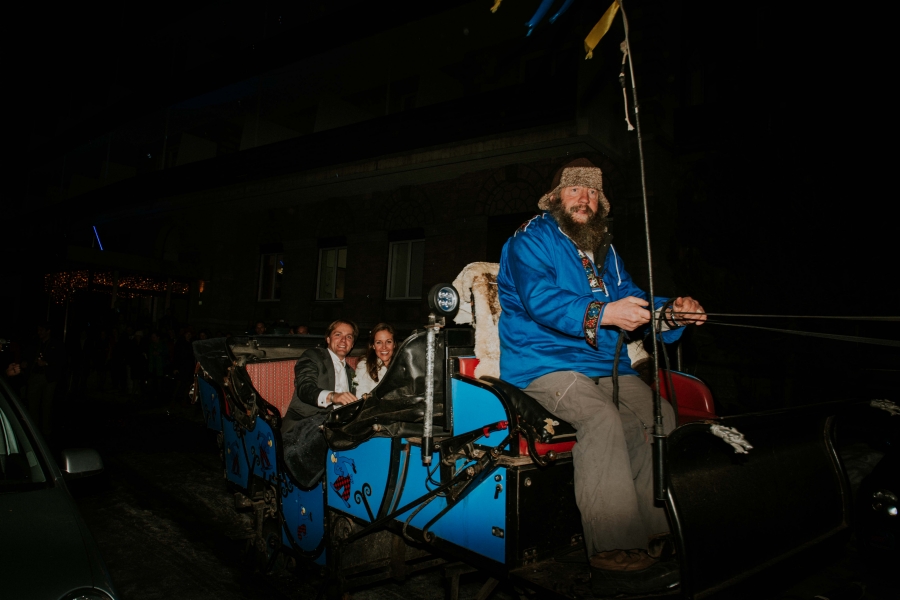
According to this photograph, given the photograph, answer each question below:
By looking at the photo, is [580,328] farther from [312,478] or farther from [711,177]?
[711,177]

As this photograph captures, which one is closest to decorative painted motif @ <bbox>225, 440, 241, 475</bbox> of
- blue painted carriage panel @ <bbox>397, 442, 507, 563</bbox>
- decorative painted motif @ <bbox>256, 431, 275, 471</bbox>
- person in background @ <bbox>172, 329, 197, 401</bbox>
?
decorative painted motif @ <bbox>256, 431, 275, 471</bbox>

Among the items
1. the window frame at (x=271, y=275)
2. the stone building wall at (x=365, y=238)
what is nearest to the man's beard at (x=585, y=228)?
the stone building wall at (x=365, y=238)

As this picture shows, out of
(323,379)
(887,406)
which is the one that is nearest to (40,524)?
(323,379)

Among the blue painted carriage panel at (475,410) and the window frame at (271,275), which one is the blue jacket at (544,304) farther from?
the window frame at (271,275)

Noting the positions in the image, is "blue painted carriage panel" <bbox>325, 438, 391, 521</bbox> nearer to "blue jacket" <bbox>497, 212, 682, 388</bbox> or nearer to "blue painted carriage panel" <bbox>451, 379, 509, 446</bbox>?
"blue painted carriage panel" <bbox>451, 379, 509, 446</bbox>

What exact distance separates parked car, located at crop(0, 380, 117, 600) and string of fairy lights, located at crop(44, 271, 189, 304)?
16.4 metres

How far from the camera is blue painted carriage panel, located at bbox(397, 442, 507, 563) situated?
2.48 meters

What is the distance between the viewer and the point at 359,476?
10.9ft

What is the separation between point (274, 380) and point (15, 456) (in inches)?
103

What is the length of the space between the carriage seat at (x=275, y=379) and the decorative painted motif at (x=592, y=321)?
10.5 feet

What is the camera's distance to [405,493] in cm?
303

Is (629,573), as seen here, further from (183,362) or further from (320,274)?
(320,274)

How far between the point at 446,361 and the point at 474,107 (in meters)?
8.67

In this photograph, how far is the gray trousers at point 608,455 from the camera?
223 centimetres
